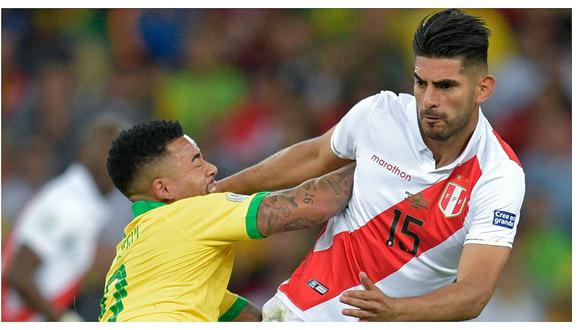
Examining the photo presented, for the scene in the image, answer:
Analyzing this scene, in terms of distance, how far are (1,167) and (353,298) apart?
535cm

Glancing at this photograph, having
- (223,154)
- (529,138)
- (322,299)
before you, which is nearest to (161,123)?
(322,299)

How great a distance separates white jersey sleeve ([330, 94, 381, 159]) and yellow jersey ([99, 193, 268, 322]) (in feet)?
1.89

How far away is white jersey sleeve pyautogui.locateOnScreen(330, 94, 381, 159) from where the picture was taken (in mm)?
4141

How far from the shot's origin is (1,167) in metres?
8.00

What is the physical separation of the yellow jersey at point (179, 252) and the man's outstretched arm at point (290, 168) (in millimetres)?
618

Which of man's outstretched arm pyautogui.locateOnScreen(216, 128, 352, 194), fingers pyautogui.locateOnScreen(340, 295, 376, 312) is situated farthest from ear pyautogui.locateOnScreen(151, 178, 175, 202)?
fingers pyautogui.locateOnScreen(340, 295, 376, 312)

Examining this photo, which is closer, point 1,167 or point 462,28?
point 462,28

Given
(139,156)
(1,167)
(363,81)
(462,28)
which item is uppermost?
(462,28)

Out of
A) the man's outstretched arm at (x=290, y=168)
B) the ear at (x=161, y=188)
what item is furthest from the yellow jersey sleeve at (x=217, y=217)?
the man's outstretched arm at (x=290, y=168)

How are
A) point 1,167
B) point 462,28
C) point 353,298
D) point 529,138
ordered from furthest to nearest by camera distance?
point 1,167 < point 529,138 < point 462,28 < point 353,298

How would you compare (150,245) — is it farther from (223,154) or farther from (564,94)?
(564,94)

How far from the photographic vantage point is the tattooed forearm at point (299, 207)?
3744mm

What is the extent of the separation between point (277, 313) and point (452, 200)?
0.97 meters

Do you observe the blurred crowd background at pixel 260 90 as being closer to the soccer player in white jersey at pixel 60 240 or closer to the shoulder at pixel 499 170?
the soccer player in white jersey at pixel 60 240
